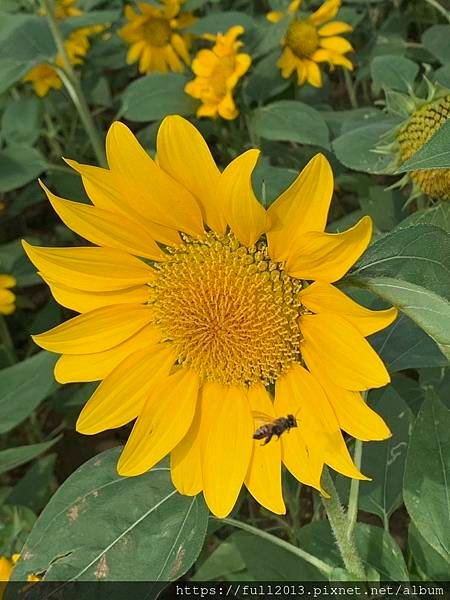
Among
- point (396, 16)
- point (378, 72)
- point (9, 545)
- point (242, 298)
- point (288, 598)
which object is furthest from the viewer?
point (396, 16)

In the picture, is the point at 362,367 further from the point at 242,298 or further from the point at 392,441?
the point at 392,441

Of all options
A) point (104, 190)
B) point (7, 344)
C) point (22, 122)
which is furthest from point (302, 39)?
point (104, 190)

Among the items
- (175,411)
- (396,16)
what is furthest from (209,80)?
(175,411)

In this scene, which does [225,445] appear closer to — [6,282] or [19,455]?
[19,455]

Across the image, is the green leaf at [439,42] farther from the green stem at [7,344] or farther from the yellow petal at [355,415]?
the green stem at [7,344]

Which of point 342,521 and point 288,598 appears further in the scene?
point 288,598

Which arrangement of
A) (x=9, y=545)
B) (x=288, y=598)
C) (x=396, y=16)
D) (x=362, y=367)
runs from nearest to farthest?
(x=362, y=367) → (x=288, y=598) → (x=9, y=545) → (x=396, y=16)

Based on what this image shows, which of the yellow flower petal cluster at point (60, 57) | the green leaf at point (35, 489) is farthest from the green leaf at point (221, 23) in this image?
the green leaf at point (35, 489)
